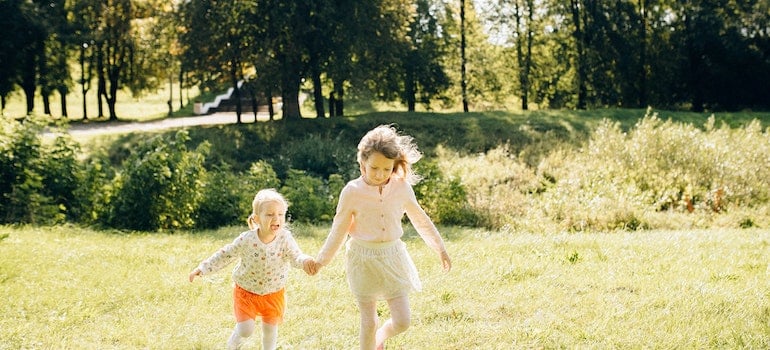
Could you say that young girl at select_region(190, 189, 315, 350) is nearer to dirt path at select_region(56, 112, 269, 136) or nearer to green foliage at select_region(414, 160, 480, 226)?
green foliage at select_region(414, 160, 480, 226)

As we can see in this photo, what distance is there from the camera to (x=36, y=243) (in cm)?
929

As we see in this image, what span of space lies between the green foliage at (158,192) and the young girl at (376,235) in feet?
26.6

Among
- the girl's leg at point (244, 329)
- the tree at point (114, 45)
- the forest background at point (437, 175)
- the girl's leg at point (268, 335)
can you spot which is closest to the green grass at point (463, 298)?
the forest background at point (437, 175)

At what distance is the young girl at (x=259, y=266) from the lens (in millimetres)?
4855

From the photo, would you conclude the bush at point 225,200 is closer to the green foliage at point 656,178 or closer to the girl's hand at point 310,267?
the green foliage at point 656,178

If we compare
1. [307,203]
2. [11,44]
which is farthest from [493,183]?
[11,44]

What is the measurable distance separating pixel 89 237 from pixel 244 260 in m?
6.76

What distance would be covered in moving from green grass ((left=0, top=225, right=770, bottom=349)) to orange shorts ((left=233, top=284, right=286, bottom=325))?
27.7 inches

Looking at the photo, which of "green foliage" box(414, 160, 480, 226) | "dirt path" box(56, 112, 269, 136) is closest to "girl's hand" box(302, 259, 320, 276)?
"green foliage" box(414, 160, 480, 226)

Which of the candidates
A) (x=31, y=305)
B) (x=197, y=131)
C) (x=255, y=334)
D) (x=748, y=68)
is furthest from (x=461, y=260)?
(x=748, y=68)

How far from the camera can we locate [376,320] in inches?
185

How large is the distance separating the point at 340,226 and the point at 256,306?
97 cm

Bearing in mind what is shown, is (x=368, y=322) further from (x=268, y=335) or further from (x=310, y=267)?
(x=268, y=335)

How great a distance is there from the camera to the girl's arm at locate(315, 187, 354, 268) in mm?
4566
